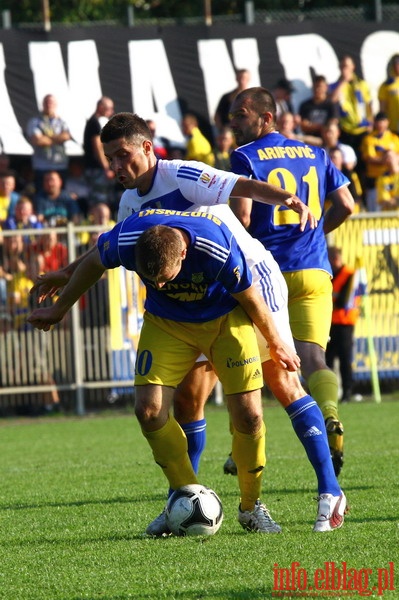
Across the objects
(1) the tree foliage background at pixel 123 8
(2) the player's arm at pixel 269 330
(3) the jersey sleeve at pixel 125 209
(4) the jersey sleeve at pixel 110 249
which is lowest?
(2) the player's arm at pixel 269 330

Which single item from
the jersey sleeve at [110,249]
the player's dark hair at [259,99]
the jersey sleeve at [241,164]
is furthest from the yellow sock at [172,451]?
the player's dark hair at [259,99]

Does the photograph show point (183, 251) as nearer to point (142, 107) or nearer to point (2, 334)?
point (2, 334)

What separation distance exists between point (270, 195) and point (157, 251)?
37.8 inches

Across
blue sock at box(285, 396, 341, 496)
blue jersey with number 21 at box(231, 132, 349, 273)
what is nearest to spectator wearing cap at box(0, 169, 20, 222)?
blue jersey with number 21 at box(231, 132, 349, 273)

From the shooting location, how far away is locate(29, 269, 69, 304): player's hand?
20.1 ft

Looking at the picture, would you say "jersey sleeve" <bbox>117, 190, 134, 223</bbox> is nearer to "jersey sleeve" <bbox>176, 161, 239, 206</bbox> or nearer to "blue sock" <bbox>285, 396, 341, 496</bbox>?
"jersey sleeve" <bbox>176, 161, 239, 206</bbox>

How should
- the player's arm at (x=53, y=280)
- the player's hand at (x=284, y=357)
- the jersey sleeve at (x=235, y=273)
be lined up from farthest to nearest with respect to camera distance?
the player's arm at (x=53, y=280), the player's hand at (x=284, y=357), the jersey sleeve at (x=235, y=273)

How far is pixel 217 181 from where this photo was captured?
598cm

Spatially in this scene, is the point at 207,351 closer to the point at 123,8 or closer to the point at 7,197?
the point at 7,197

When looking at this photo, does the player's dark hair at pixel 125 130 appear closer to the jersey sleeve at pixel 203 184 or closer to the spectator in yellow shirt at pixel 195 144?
the jersey sleeve at pixel 203 184

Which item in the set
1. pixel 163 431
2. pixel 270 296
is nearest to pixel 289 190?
pixel 270 296

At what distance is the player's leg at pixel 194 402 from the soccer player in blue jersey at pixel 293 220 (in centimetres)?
90

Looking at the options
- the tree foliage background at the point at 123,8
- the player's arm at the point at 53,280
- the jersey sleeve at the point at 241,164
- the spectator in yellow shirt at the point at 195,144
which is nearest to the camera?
the player's arm at the point at 53,280

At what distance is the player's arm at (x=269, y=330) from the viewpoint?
19.0ft
